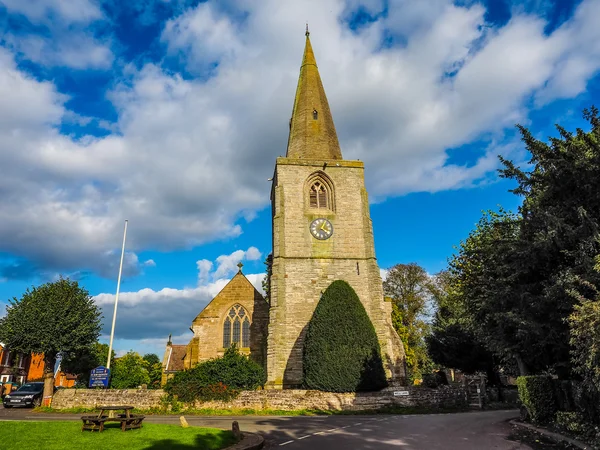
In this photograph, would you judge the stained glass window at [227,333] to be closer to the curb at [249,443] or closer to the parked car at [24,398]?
the parked car at [24,398]

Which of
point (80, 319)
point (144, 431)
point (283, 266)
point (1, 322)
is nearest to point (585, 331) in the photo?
point (144, 431)

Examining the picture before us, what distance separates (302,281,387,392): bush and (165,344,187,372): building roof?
23.9 m

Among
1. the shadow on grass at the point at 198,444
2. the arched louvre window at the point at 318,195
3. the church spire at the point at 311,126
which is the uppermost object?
the church spire at the point at 311,126

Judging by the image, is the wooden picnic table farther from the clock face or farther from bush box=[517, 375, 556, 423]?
the clock face

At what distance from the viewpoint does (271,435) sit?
12625mm

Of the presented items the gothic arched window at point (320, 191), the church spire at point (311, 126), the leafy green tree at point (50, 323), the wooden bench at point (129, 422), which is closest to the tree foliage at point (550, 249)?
the wooden bench at point (129, 422)

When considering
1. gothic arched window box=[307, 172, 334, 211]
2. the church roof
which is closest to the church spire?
gothic arched window box=[307, 172, 334, 211]

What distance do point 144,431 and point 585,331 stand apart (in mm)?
11859

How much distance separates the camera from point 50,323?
947 inches

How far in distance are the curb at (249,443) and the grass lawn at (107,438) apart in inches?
12.8

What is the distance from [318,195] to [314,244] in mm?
3941

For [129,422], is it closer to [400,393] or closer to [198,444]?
[198,444]

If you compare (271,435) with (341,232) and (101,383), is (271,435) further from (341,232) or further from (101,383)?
(341,232)

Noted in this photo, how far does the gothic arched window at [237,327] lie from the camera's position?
2958cm
